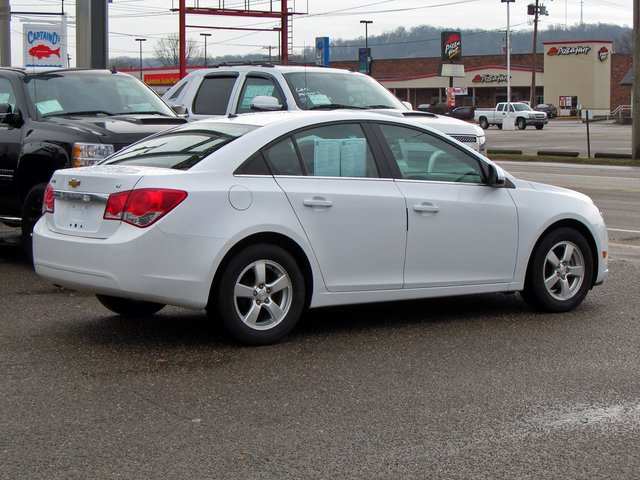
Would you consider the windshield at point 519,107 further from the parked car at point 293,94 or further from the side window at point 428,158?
the side window at point 428,158

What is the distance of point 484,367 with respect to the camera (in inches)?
255

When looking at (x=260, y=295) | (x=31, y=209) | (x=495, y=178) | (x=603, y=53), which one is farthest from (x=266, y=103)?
(x=603, y=53)

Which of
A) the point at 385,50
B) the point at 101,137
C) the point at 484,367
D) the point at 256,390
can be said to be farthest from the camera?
the point at 385,50

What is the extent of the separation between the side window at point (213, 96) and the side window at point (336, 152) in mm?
6747

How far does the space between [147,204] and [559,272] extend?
3.40 m

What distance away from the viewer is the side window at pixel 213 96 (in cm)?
1423

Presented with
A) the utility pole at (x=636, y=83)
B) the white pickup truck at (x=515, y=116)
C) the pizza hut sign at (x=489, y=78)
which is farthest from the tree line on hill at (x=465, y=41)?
the utility pole at (x=636, y=83)

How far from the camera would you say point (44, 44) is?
29.0m

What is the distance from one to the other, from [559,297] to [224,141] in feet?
9.71

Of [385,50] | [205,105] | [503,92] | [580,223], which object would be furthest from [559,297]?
[385,50]

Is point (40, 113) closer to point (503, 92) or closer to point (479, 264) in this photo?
point (479, 264)

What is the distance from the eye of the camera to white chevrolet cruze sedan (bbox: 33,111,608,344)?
21.8 ft

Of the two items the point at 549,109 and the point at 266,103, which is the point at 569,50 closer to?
the point at 549,109

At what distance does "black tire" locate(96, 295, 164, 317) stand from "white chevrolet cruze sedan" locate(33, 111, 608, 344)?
0.01 m
